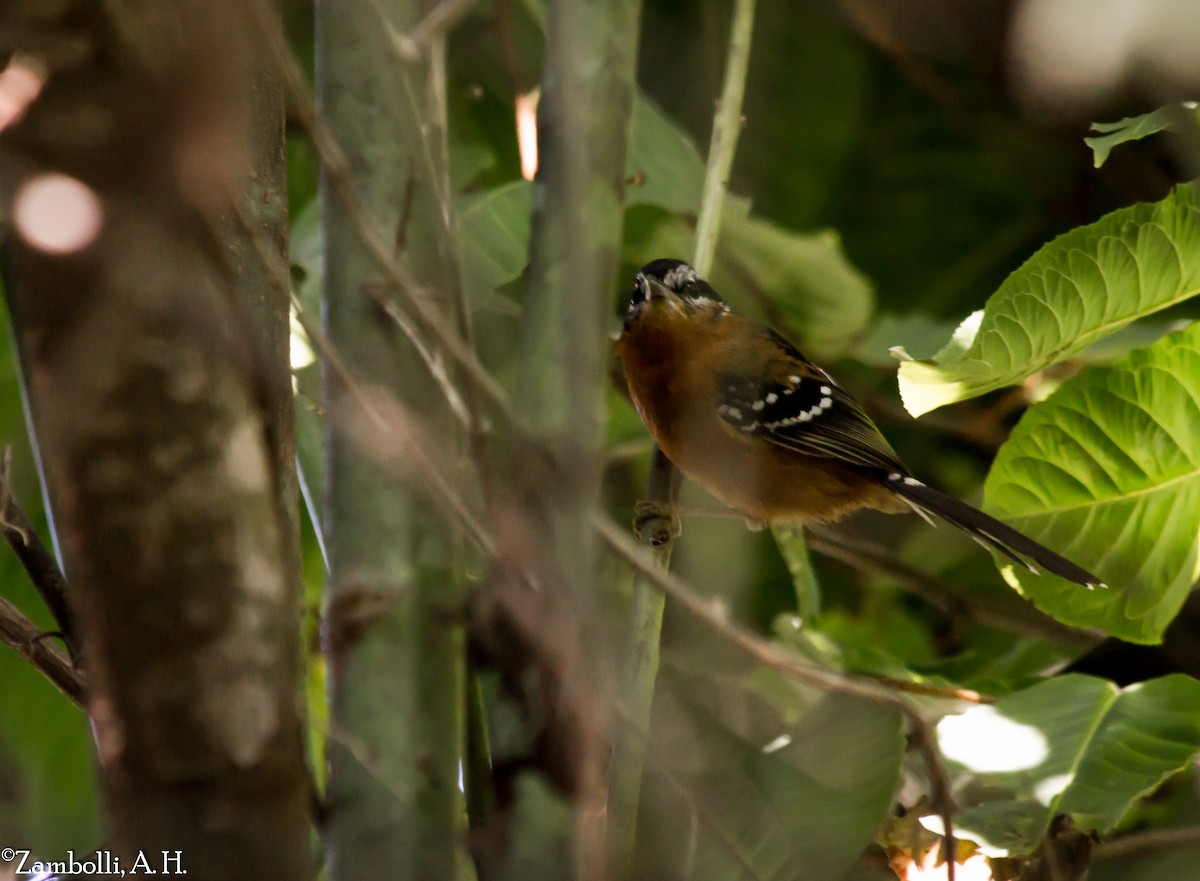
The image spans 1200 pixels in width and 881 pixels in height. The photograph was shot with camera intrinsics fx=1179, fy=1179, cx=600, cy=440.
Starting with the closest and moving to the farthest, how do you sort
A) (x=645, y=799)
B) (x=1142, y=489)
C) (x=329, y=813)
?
(x=329, y=813), (x=645, y=799), (x=1142, y=489)

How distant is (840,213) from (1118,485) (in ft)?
4.50

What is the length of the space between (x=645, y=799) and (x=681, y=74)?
6.47 ft

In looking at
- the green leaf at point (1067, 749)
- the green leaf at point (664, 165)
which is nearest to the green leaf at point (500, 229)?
the green leaf at point (664, 165)

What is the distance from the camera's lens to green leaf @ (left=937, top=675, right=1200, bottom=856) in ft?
5.00

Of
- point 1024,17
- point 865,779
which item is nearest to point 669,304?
point 1024,17

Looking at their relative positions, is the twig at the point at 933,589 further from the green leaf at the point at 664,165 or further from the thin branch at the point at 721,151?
the thin branch at the point at 721,151

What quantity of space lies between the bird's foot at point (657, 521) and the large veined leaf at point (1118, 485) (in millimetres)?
497

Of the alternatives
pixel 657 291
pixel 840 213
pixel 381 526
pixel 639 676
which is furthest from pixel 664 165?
pixel 381 526

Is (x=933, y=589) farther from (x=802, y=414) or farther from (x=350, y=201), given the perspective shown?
(x=350, y=201)

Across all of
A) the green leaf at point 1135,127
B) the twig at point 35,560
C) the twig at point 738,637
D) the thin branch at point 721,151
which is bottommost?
the twig at point 738,637

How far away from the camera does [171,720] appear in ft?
2.06

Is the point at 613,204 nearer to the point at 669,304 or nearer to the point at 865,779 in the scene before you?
the point at 865,779

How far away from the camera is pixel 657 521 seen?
1909 mm

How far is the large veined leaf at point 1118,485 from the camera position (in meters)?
1.67
